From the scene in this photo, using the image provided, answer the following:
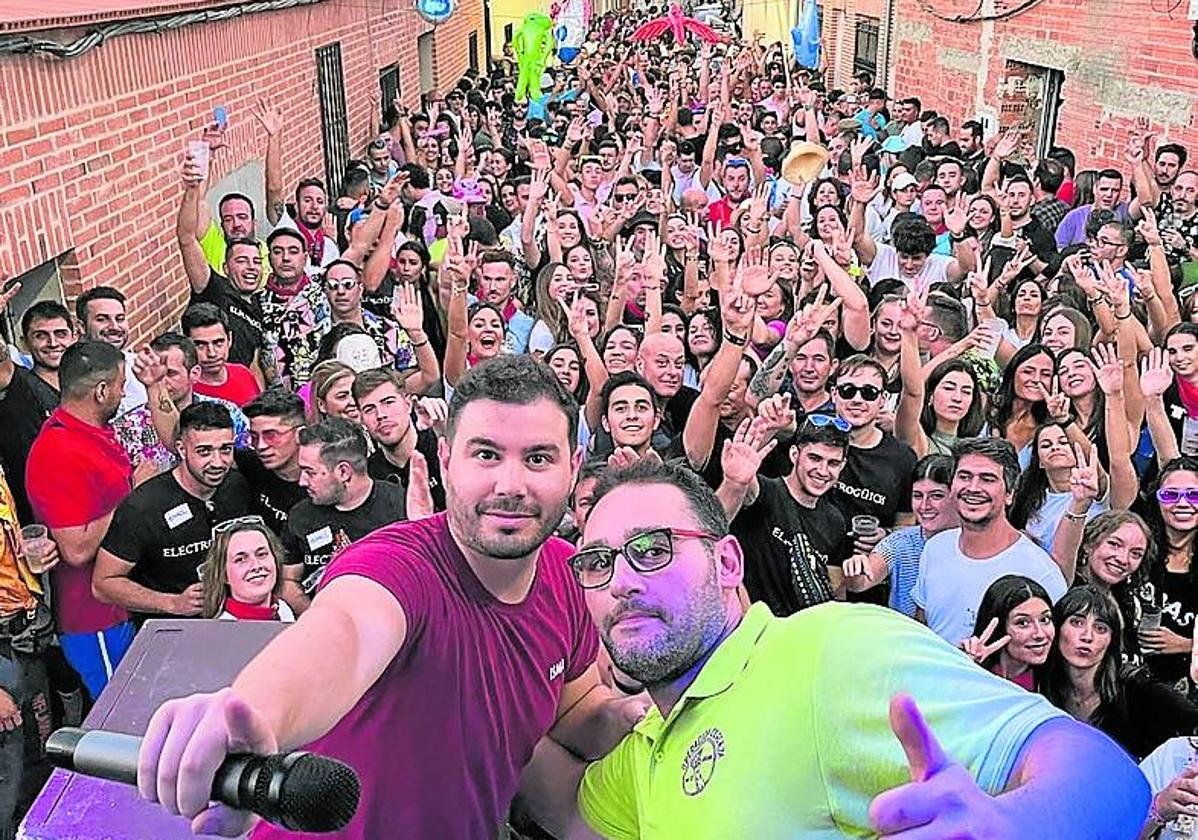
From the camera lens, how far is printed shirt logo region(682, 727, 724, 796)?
167 cm

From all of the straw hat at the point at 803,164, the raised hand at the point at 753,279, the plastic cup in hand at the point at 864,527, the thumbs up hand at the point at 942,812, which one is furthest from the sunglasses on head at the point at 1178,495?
the straw hat at the point at 803,164

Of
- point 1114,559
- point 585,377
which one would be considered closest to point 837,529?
point 1114,559

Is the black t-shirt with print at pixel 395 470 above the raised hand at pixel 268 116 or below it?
below

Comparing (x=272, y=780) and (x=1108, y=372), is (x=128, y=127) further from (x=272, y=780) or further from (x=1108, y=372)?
(x=272, y=780)

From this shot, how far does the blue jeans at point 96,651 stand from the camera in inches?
159

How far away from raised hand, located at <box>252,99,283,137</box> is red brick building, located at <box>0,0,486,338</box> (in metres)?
0.08

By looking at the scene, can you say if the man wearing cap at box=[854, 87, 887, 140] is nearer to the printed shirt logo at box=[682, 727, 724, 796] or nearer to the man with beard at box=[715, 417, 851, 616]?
the man with beard at box=[715, 417, 851, 616]

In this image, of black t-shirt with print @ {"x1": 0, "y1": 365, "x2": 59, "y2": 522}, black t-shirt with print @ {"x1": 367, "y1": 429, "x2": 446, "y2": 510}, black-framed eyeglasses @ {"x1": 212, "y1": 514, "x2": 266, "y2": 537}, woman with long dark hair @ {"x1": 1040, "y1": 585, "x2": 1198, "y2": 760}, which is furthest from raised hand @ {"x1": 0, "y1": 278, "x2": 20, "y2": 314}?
woman with long dark hair @ {"x1": 1040, "y1": 585, "x2": 1198, "y2": 760}

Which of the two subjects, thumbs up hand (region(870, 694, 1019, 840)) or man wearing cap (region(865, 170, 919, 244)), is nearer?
thumbs up hand (region(870, 694, 1019, 840))

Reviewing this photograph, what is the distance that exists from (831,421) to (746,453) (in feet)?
A: 2.42

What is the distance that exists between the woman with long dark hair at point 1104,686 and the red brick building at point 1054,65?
689cm

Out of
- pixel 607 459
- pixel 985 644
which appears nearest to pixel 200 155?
pixel 607 459

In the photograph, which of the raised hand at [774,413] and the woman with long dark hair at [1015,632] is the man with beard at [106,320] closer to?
the raised hand at [774,413]

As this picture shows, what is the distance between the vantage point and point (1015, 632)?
334cm
